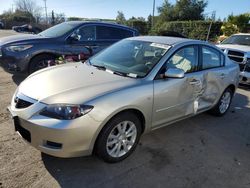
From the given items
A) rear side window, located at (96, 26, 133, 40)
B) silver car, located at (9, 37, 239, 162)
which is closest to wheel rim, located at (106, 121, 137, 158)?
silver car, located at (9, 37, 239, 162)

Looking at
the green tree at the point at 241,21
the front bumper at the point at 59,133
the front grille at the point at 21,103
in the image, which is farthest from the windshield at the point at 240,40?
the green tree at the point at 241,21

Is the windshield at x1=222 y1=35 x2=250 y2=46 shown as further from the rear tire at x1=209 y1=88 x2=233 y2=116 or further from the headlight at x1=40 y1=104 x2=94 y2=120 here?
the headlight at x1=40 y1=104 x2=94 y2=120

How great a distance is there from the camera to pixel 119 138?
3332 millimetres

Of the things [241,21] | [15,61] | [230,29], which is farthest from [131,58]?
[241,21]

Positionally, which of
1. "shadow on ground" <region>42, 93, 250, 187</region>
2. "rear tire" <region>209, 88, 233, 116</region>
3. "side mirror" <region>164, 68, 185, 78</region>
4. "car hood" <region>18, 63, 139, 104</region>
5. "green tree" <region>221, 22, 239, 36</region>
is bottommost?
"shadow on ground" <region>42, 93, 250, 187</region>

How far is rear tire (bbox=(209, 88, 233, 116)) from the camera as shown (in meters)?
5.24

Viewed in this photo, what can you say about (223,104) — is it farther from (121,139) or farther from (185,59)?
(121,139)

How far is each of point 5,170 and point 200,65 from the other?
3.29 meters

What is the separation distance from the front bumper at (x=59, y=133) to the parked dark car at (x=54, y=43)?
377 centimetres

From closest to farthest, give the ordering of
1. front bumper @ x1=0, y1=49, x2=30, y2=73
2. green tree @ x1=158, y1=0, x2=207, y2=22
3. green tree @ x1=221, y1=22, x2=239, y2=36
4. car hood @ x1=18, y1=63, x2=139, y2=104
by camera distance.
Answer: car hood @ x1=18, y1=63, x2=139, y2=104 < front bumper @ x1=0, y1=49, x2=30, y2=73 < green tree @ x1=221, y1=22, x2=239, y2=36 < green tree @ x1=158, y1=0, x2=207, y2=22

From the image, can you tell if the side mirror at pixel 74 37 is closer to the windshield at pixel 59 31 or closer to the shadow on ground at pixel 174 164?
the windshield at pixel 59 31

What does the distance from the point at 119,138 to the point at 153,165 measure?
1.89 ft

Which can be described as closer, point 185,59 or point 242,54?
point 185,59

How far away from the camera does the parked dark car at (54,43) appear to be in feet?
20.8
